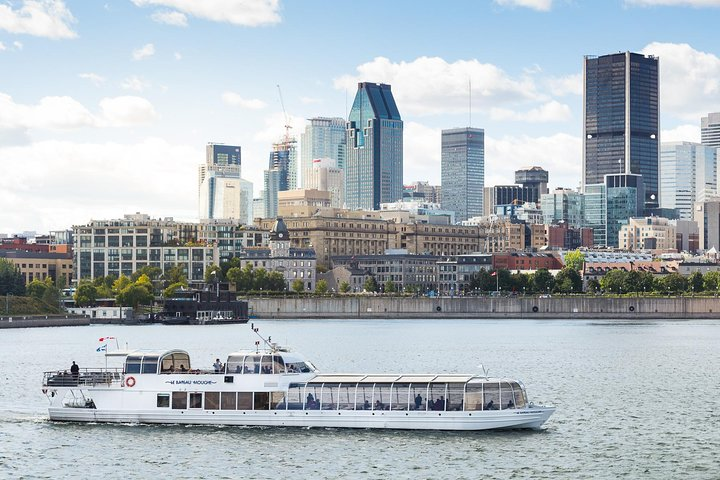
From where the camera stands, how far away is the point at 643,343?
148750mm

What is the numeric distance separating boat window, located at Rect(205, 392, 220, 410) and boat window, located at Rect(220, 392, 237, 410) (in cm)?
21

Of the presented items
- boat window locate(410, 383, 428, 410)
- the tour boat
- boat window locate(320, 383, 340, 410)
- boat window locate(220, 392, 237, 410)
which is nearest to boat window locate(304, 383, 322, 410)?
the tour boat

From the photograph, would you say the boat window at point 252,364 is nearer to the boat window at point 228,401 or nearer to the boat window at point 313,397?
the boat window at point 228,401

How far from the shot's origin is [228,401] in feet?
234

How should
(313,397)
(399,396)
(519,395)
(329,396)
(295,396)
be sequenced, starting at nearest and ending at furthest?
(399,396), (519,395), (329,396), (313,397), (295,396)

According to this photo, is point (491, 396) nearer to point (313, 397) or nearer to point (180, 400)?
point (313, 397)

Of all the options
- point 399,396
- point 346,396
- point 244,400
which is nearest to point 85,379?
point 244,400

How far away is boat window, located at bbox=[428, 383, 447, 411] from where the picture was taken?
68.8 meters

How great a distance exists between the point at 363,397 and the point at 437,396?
12.1 feet

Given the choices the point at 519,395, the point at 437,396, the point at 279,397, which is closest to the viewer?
the point at 437,396

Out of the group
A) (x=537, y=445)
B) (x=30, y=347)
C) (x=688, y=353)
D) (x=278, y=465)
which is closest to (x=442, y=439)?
(x=537, y=445)

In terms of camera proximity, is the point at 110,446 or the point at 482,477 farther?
the point at 110,446

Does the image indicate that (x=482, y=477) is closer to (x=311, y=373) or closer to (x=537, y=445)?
(x=537, y=445)

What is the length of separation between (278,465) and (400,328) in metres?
135
